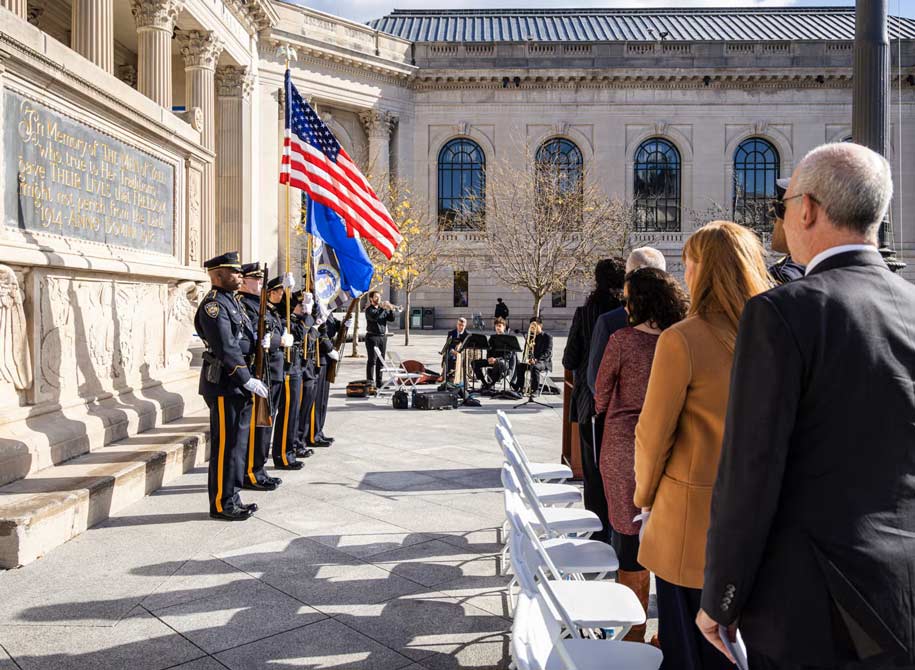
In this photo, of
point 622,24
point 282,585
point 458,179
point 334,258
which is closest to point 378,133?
point 458,179

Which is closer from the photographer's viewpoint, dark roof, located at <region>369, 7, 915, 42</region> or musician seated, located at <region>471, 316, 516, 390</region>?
musician seated, located at <region>471, 316, 516, 390</region>

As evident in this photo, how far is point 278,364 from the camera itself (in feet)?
25.3

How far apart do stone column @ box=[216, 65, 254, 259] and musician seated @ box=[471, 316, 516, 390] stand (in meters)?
14.7

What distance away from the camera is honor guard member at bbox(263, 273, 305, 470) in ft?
25.2

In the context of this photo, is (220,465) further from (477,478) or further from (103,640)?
(477,478)

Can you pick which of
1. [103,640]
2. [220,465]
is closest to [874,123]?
[220,465]

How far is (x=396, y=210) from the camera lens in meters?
33.4

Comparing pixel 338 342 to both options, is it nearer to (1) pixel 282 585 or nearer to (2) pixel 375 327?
(2) pixel 375 327

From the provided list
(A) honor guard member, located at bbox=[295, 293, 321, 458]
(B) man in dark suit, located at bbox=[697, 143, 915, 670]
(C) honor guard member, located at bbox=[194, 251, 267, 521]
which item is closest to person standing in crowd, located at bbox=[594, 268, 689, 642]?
(B) man in dark suit, located at bbox=[697, 143, 915, 670]

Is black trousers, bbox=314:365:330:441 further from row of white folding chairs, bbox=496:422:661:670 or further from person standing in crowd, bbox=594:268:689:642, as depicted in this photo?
person standing in crowd, bbox=594:268:689:642

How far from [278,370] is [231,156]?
870 inches

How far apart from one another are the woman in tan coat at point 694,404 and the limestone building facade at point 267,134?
4.98 meters

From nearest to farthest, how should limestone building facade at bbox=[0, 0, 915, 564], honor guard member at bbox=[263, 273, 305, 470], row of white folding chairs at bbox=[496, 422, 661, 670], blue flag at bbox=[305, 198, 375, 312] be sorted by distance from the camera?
1. row of white folding chairs at bbox=[496, 422, 661, 670]
2. limestone building facade at bbox=[0, 0, 915, 564]
3. honor guard member at bbox=[263, 273, 305, 470]
4. blue flag at bbox=[305, 198, 375, 312]

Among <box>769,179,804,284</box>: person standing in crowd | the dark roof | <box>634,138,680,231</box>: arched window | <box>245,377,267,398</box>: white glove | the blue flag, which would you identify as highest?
the dark roof
